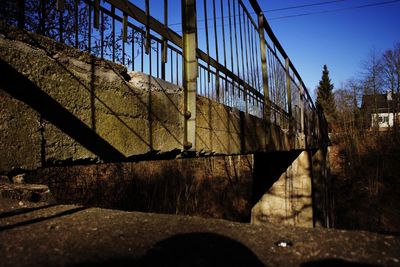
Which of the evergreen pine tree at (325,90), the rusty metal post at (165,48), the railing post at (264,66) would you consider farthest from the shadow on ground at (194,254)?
the evergreen pine tree at (325,90)

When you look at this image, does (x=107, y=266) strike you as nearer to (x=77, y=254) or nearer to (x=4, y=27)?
(x=77, y=254)

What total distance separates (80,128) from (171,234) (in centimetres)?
99

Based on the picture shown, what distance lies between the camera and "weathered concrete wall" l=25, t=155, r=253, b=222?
8.34m

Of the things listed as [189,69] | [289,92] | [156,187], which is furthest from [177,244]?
[156,187]

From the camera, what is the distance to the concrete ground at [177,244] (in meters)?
1.00

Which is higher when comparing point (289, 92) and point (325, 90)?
point (325, 90)

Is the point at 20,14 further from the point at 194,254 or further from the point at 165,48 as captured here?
the point at 194,254

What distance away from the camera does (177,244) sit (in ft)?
3.79

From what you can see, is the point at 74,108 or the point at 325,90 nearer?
the point at 74,108

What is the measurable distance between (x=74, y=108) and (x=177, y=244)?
1.12 metres

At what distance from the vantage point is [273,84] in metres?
5.44

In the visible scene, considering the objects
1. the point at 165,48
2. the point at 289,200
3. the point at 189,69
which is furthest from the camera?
the point at 289,200

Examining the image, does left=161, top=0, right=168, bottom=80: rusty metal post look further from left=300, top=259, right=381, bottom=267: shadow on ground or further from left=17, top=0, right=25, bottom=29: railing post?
left=300, top=259, right=381, bottom=267: shadow on ground

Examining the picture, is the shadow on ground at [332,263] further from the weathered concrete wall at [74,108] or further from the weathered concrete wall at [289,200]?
the weathered concrete wall at [289,200]
